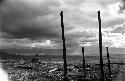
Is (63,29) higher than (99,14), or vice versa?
(99,14)

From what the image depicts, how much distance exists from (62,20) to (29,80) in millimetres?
17486

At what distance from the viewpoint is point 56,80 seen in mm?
38656

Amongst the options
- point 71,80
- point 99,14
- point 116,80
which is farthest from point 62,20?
point 116,80

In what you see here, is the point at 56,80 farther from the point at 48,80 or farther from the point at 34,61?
the point at 34,61

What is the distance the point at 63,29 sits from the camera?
26.8 metres

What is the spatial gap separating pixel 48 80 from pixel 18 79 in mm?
5786

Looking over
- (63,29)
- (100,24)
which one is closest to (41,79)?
(63,29)

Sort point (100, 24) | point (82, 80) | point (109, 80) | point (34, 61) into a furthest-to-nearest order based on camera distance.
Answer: point (34, 61) → point (109, 80) → point (82, 80) → point (100, 24)

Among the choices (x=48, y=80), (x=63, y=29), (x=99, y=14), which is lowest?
(x=48, y=80)

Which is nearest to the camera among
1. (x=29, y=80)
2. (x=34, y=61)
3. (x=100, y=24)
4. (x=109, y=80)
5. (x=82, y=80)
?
(x=100, y=24)

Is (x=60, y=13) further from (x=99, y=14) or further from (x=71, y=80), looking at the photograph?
(x=71, y=80)

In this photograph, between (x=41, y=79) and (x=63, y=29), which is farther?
(x=41, y=79)

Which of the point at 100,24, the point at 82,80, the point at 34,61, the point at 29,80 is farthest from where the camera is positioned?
the point at 34,61

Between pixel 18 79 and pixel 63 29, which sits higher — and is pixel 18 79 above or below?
below
